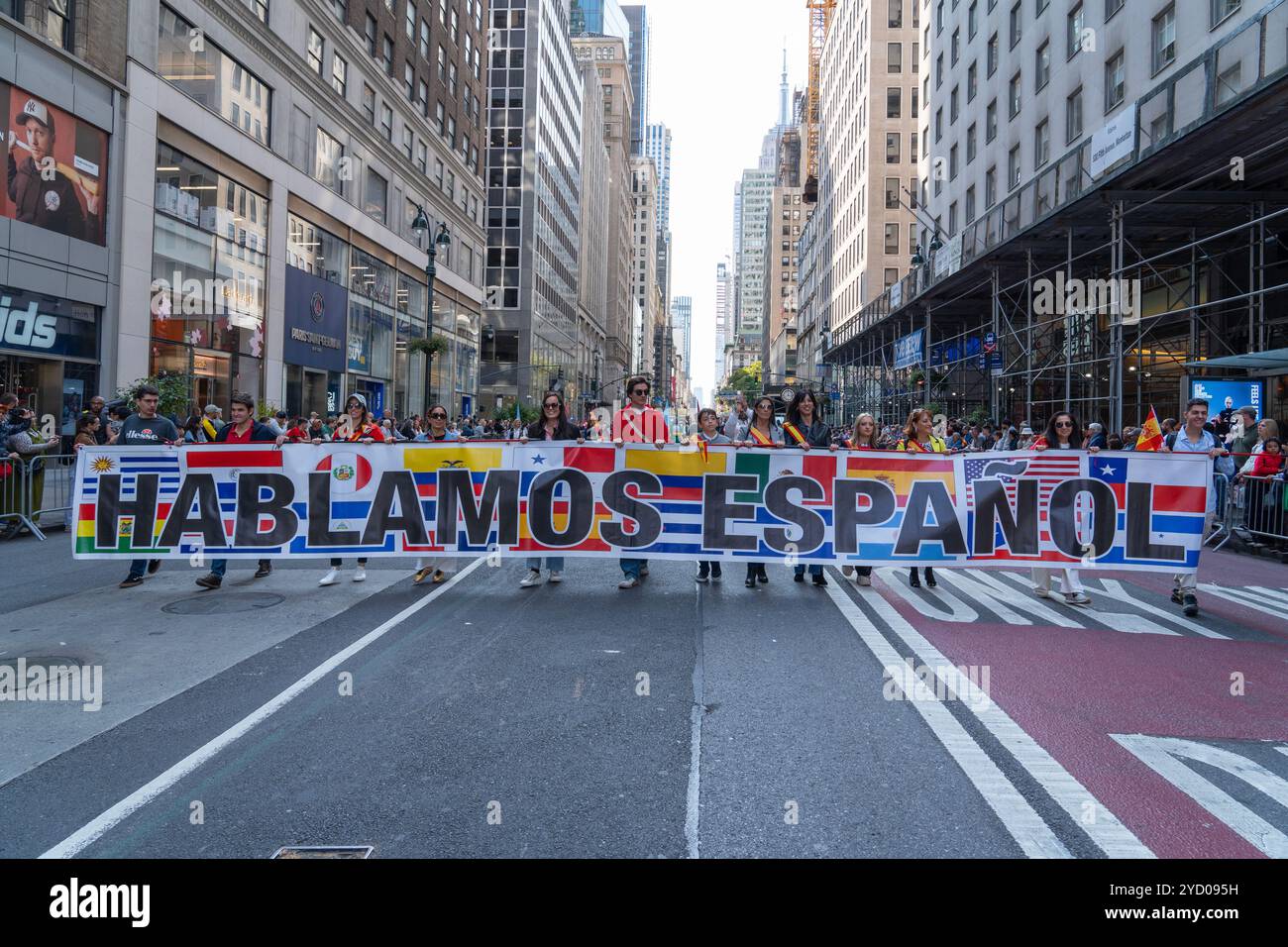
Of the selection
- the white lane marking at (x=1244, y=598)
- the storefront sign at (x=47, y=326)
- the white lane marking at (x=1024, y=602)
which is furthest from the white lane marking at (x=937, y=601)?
the storefront sign at (x=47, y=326)

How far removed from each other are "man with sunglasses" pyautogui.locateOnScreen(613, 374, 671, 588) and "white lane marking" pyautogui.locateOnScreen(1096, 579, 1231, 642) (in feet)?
16.9

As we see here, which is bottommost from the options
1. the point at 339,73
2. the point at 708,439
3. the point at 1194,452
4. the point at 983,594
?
the point at 983,594

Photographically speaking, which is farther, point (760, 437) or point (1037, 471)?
point (760, 437)

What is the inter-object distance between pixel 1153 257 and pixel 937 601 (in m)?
16.4

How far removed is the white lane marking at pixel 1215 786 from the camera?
354cm

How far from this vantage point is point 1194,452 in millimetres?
8898

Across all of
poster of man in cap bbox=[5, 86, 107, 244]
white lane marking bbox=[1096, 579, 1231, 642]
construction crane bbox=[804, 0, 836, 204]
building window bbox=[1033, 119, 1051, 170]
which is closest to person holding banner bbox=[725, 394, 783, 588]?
white lane marking bbox=[1096, 579, 1231, 642]

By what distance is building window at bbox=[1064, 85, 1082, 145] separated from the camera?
2847cm

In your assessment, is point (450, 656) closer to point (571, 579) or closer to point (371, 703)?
point (371, 703)

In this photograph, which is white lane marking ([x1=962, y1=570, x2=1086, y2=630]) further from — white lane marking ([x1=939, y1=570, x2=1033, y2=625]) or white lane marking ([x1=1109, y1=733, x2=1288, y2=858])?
white lane marking ([x1=1109, y1=733, x2=1288, y2=858])

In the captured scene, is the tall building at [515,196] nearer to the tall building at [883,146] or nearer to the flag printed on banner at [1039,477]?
the tall building at [883,146]

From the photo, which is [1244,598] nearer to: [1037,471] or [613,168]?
[1037,471]

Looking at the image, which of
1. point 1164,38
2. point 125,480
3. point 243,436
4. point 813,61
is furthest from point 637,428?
point 813,61
